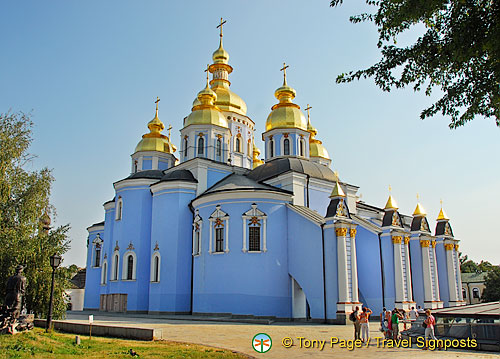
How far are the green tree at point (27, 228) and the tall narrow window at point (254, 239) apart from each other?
9419 millimetres

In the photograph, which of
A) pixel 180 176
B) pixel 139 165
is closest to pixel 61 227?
pixel 180 176

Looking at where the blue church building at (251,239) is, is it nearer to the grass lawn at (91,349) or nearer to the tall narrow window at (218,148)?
the tall narrow window at (218,148)

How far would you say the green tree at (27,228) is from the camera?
52.4ft

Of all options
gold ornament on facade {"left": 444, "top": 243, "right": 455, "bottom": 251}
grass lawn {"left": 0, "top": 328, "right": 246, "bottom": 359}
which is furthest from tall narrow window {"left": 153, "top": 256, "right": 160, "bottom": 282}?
gold ornament on facade {"left": 444, "top": 243, "right": 455, "bottom": 251}

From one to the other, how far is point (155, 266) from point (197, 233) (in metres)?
3.74

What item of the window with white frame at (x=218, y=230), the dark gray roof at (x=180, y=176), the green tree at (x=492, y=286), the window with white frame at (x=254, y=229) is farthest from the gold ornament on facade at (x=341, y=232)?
the green tree at (x=492, y=286)

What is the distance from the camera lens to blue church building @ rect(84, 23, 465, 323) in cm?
2310

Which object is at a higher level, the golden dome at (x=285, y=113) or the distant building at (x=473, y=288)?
the golden dome at (x=285, y=113)

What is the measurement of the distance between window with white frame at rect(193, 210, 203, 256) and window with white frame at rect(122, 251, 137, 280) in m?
5.06

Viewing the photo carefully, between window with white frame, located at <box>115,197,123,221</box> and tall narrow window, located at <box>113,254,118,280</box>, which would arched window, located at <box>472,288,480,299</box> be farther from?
window with white frame, located at <box>115,197,123,221</box>

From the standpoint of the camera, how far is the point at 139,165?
34.2m

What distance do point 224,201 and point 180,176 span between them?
16.1ft

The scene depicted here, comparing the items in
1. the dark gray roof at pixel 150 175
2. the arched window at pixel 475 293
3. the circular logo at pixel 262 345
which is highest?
the dark gray roof at pixel 150 175

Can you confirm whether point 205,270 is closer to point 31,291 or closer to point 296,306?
point 296,306
